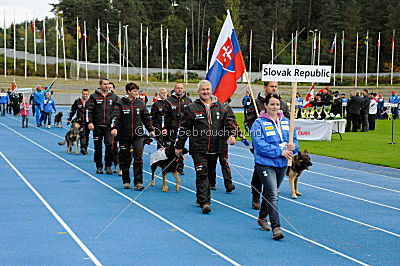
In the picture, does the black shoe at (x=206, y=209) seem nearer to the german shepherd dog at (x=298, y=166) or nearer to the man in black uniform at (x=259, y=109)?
the man in black uniform at (x=259, y=109)

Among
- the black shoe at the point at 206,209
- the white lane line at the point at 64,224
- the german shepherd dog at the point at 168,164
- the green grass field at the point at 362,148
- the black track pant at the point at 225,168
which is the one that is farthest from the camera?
the green grass field at the point at 362,148

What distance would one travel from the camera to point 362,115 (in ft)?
94.5

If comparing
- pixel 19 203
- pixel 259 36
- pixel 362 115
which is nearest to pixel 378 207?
pixel 19 203

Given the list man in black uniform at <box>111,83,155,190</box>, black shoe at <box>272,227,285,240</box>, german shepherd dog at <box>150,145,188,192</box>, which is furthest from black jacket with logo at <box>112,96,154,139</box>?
black shoe at <box>272,227,285,240</box>

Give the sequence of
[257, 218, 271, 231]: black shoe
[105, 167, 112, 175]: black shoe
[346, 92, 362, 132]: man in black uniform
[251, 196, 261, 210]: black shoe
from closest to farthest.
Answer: [257, 218, 271, 231]: black shoe
[251, 196, 261, 210]: black shoe
[105, 167, 112, 175]: black shoe
[346, 92, 362, 132]: man in black uniform

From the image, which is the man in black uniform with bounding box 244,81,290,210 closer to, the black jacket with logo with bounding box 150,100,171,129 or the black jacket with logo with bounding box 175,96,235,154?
the black jacket with logo with bounding box 175,96,235,154

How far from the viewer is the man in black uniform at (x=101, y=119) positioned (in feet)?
43.9

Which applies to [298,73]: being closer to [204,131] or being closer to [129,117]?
[204,131]

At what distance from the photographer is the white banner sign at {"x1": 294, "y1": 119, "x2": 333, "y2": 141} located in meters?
23.7

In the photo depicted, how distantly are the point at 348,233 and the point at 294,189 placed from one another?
288cm

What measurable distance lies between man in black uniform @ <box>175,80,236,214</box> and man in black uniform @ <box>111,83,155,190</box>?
2.32m

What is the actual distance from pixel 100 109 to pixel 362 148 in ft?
37.0

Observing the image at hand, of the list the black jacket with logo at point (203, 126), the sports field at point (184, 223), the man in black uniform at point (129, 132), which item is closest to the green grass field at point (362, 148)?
the sports field at point (184, 223)

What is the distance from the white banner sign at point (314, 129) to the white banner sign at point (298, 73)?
16171 millimetres
